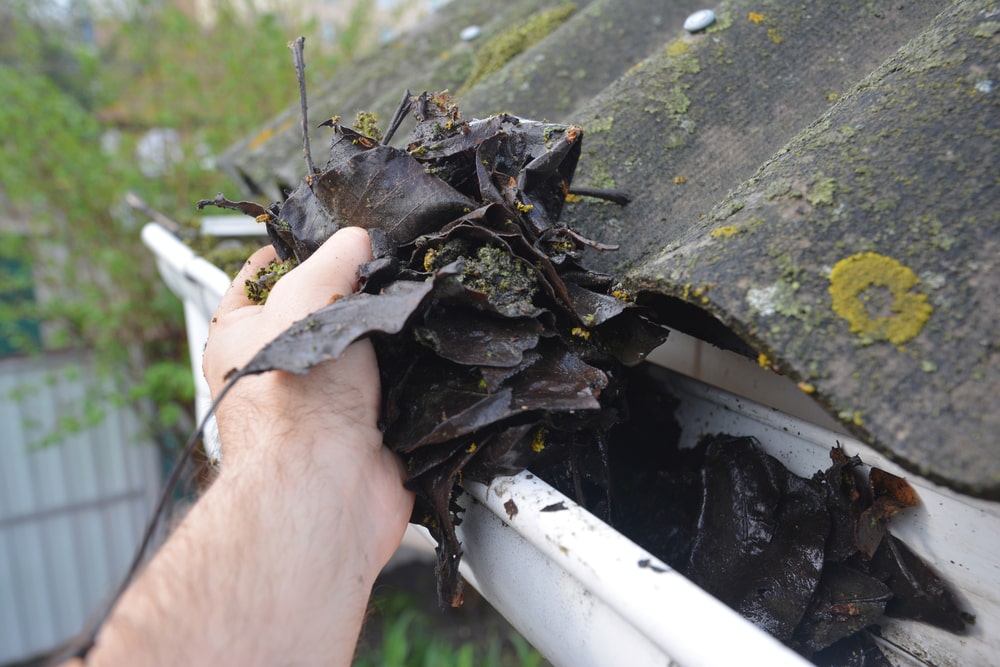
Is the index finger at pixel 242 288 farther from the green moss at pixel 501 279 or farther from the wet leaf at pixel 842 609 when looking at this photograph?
the wet leaf at pixel 842 609

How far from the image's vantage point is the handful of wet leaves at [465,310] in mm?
905

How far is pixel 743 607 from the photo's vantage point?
102 centimetres

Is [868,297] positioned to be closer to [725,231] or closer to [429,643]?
[725,231]

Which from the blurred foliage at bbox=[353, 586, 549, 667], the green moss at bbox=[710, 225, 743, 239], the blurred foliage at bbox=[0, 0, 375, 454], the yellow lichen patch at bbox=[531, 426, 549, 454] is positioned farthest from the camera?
the blurred foliage at bbox=[0, 0, 375, 454]

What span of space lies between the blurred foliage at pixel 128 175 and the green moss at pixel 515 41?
133 inches

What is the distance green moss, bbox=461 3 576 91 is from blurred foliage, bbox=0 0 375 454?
A: 3369 millimetres

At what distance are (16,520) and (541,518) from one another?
21.7 ft

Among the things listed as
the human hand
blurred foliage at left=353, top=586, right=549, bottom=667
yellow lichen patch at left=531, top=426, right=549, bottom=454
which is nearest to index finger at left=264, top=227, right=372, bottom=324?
the human hand

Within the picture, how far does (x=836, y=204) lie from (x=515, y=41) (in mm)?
1745

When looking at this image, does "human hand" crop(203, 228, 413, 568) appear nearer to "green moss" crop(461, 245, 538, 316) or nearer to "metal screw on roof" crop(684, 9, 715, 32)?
"green moss" crop(461, 245, 538, 316)

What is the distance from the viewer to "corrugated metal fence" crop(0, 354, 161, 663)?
18.6 feet

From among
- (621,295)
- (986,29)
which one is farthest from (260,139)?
(986,29)

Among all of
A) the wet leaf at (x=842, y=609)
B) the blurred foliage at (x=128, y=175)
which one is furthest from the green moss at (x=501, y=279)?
the blurred foliage at (x=128, y=175)

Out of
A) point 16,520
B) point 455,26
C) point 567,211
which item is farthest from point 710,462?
point 16,520
